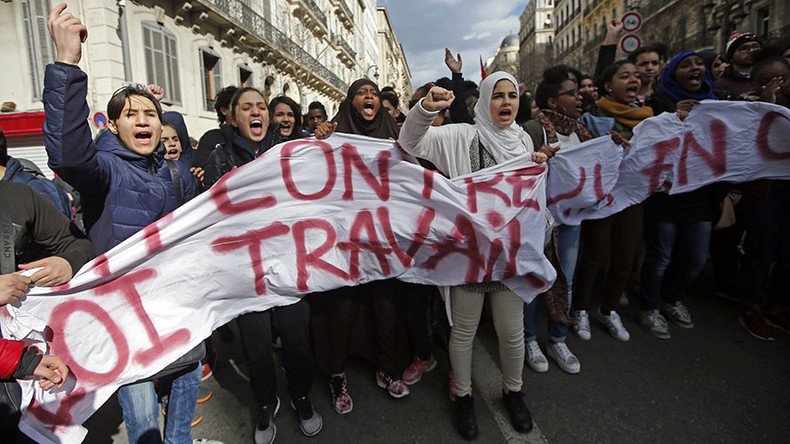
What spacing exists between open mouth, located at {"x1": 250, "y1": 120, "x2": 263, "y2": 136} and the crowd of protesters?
0.8 inches

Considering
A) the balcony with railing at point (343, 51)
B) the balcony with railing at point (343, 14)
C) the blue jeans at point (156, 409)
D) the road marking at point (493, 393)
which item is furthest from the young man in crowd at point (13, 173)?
the balcony with railing at point (343, 14)

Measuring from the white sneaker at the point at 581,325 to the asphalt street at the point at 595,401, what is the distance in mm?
53

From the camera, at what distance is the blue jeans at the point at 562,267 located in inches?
118

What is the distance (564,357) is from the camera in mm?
2910

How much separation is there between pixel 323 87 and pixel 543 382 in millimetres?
29369

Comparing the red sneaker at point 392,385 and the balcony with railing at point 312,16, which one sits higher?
the balcony with railing at point 312,16

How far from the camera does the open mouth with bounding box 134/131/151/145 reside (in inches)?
77.8

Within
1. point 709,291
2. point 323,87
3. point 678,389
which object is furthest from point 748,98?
point 323,87

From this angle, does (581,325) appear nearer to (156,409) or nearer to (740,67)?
(156,409)

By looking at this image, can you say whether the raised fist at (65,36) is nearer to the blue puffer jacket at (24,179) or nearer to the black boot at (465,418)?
the blue puffer jacket at (24,179)

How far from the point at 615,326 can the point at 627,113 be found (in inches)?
64.4

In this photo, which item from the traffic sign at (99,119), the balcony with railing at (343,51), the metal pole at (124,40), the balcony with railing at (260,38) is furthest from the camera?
the balcony with railing at (343,51)

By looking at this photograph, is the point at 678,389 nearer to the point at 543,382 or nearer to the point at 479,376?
the point at 543,382

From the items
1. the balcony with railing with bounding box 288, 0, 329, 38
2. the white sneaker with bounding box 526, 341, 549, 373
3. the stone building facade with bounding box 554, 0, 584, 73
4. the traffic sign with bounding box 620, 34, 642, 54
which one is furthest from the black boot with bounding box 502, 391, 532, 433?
the stone building facade with bounding box 554, 0, 584, 73
